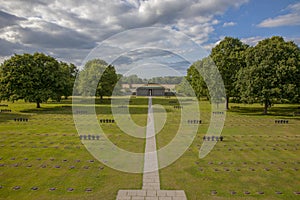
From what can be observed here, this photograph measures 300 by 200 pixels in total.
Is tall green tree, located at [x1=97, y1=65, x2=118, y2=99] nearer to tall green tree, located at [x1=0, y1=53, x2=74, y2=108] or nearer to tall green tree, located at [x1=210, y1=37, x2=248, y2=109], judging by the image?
tall green tree, located at [x1=0, y1=53, x2=74, y2=108]

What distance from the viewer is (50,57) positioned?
5072 centimetres

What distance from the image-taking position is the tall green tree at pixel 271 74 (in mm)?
36025

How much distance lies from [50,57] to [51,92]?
938 cm

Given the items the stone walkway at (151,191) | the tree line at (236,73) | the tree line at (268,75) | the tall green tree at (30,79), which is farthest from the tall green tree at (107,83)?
the stone walkway at (151,191)

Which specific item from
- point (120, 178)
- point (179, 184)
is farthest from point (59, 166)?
point (179, 184)

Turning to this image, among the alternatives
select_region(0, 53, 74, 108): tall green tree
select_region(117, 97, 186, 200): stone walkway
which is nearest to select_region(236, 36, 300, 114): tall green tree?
select_region(117, 97, 186, 200): stone walkway

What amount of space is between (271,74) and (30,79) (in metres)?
43.0

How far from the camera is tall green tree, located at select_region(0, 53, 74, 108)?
43.7 meters

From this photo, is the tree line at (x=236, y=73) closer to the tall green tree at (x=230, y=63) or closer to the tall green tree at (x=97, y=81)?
the tall green tree at (x=230, y=63)

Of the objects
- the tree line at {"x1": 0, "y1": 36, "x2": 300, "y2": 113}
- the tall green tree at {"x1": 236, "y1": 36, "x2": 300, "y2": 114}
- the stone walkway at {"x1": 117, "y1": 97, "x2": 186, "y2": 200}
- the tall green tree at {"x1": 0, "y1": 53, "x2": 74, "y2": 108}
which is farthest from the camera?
the tall green tree at {"x1": 0, "y1": 53, "x2": 74, "y2": 108}

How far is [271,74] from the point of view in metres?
37.2

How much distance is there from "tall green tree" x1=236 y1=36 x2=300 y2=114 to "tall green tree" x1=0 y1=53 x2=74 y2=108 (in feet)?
119

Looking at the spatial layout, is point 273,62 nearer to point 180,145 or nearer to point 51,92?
point 180,145

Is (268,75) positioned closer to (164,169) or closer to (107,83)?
(164,169)
